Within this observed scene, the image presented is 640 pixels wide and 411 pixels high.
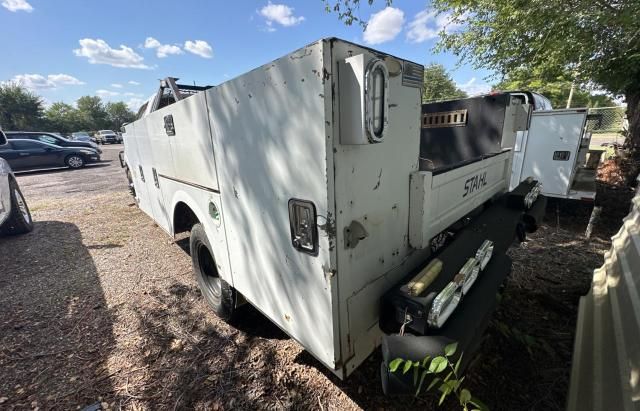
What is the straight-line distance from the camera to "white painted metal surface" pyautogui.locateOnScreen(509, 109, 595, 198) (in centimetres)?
464

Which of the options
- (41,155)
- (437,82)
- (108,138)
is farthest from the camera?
(437,82)

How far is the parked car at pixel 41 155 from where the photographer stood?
1221 centimetres

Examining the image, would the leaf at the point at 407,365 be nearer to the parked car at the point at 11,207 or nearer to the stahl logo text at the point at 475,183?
the stahl logo text at the point at 475,183

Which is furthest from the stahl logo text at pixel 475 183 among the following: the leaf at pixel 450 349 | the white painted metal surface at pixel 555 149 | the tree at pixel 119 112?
the tree at pixel 119 112

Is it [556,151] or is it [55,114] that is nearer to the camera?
[556,151]

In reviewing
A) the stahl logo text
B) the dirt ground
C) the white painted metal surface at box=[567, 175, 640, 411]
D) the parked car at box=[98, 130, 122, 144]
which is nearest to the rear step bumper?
the stahl logo text

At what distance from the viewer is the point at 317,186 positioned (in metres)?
1.20

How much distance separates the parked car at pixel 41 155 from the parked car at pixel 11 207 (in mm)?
9685

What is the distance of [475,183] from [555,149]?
3.70 meters

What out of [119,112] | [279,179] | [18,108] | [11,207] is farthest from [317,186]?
[119,112]

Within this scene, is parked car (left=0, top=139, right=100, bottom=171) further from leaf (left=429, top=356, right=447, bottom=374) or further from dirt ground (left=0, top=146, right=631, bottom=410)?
leaf (left=429, top=356, right=447, bottom=374)

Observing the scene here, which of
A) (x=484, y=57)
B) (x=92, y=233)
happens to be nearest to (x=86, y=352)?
(x=92, y=233)

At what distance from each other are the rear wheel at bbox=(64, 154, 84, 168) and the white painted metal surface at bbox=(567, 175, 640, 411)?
1841cm

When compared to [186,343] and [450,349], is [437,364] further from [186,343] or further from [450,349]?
[186,343]
